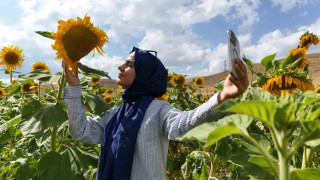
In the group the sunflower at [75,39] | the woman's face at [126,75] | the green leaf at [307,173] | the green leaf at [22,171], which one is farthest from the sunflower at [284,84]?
the green leaf at [22,171]

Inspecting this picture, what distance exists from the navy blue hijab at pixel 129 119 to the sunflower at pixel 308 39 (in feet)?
8.45

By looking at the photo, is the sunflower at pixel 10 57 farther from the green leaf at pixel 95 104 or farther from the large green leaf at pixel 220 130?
the large green leaf at pixel 220 130

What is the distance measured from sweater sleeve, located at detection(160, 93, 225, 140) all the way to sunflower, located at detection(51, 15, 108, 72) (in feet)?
1.73

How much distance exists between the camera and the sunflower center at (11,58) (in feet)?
12.2

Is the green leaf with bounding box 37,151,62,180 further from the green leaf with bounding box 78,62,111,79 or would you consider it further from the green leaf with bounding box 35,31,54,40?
the green leaf with bounding box 35,31,54,40

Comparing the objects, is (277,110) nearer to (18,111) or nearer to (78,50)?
(78,50)

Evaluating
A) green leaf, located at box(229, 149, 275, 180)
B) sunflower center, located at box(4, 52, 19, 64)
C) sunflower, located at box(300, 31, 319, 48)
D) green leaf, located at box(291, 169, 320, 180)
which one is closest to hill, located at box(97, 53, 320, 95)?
sunflower, located at box(300, 31, 319, 48)

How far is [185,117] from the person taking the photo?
1.22 meters

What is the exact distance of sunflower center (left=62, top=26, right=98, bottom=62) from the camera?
140 cm

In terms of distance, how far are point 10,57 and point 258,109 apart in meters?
3.96

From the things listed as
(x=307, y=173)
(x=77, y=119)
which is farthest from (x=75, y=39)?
(x=307, y=173)

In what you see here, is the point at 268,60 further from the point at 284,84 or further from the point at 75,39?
the point at 75,39

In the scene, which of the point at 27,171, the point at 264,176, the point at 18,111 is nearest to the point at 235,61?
the point at 264,176

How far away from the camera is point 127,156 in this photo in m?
1.33
